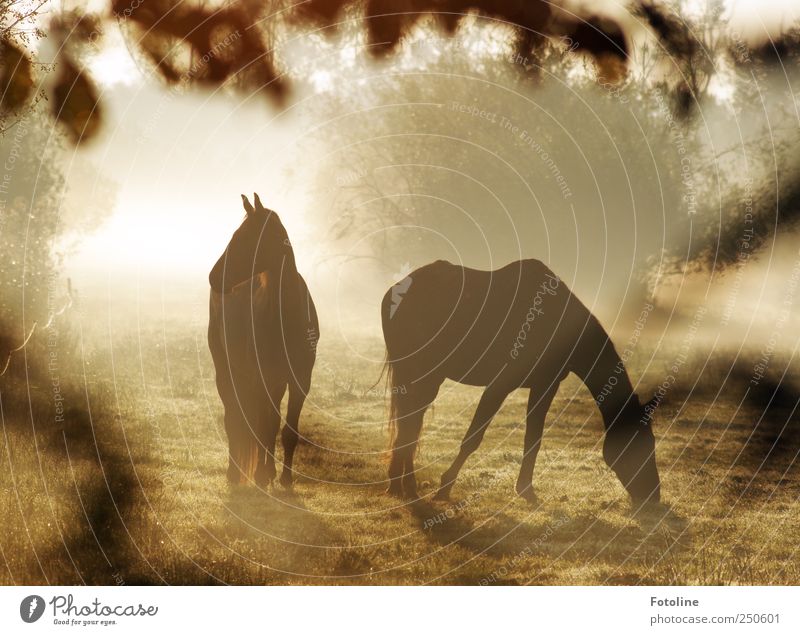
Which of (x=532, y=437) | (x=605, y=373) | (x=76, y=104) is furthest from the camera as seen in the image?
(x=76, y=104)

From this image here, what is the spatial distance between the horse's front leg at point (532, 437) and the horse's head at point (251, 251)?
4117mm

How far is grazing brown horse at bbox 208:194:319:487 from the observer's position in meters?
11.4

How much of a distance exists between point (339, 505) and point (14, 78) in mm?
7585

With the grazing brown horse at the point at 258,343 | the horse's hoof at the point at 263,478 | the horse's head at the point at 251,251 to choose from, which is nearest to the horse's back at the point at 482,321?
→ the grazing brown horse at the point at 258,343

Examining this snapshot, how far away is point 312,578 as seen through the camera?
10.0m

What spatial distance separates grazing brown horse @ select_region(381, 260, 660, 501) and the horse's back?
1 centimetres

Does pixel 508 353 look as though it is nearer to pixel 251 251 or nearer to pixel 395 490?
pixel 395 490

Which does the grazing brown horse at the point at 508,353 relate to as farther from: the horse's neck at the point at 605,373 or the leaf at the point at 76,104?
the leaf at the point at 76,104

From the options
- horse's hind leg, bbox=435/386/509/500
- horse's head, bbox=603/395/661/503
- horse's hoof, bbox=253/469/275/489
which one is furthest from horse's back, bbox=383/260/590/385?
horse's hoof, bbox=253/469/275/489

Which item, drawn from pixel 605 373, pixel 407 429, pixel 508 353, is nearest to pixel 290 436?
pixel 407 429

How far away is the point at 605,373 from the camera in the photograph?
12117 millimetres
